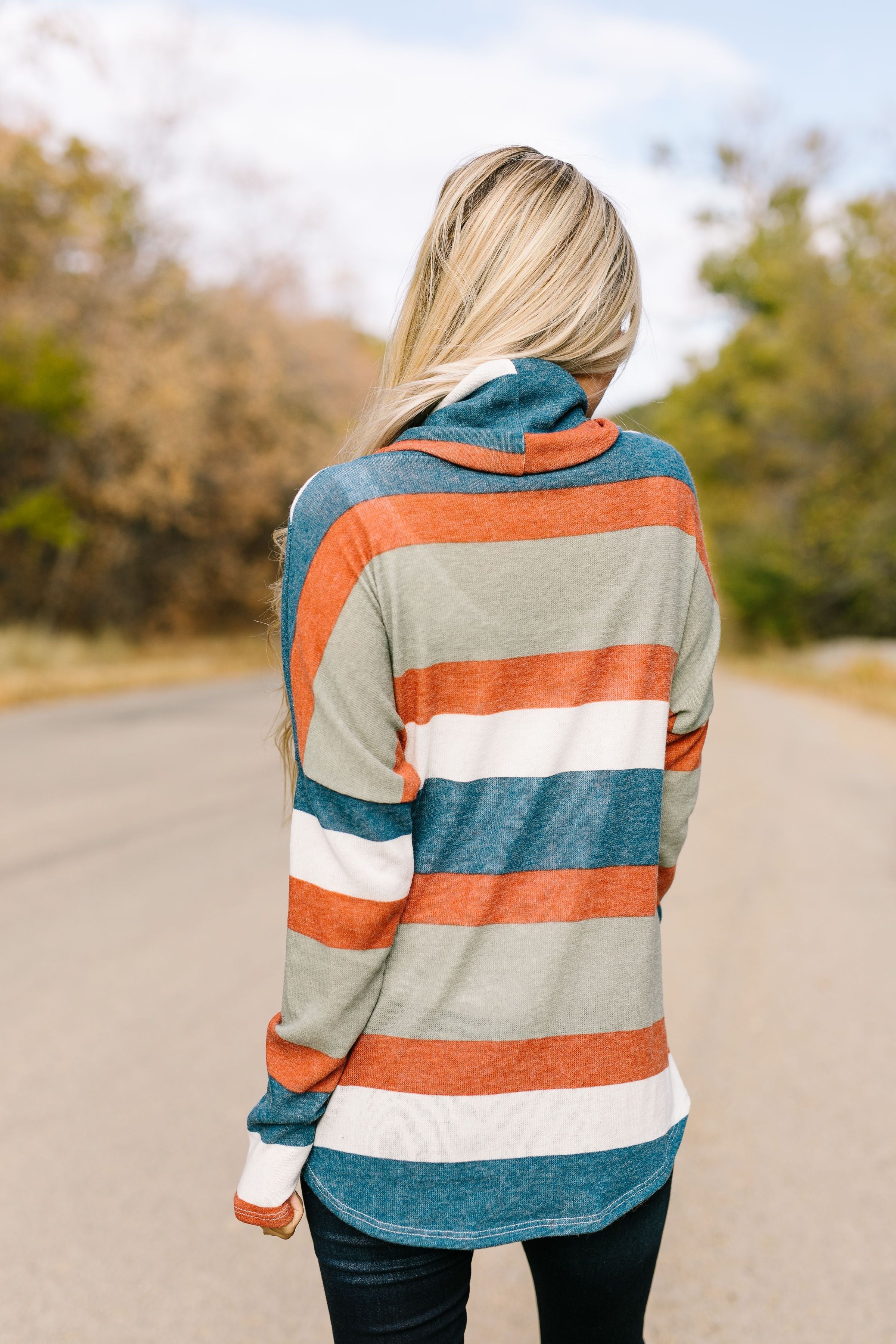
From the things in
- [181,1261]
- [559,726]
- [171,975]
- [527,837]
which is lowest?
[171,975]

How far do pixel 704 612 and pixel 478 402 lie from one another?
0.39 m

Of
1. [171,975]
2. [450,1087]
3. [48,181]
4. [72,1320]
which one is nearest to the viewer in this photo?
[450,1087]

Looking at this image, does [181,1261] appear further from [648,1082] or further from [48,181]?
[48,181]

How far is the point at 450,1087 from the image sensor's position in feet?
3.75

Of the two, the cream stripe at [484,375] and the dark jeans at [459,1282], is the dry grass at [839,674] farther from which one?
the cream stripe at [484,375]

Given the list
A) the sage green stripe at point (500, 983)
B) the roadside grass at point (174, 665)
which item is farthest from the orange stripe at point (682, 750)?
the roadside grass at point (174, 665)

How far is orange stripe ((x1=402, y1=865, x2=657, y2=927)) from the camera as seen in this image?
1161 millimetres

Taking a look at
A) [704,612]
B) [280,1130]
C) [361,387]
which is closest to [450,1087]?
[280,1130]

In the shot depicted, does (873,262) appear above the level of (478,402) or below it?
above

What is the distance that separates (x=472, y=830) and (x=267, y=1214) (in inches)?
18.8

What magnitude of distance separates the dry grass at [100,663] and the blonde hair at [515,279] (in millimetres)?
9438

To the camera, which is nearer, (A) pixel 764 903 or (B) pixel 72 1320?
(B) pixel 72 1320

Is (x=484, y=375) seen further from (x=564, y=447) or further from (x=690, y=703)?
(x=690, y=703)

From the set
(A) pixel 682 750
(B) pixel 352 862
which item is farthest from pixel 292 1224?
(A) pixel 682 750
